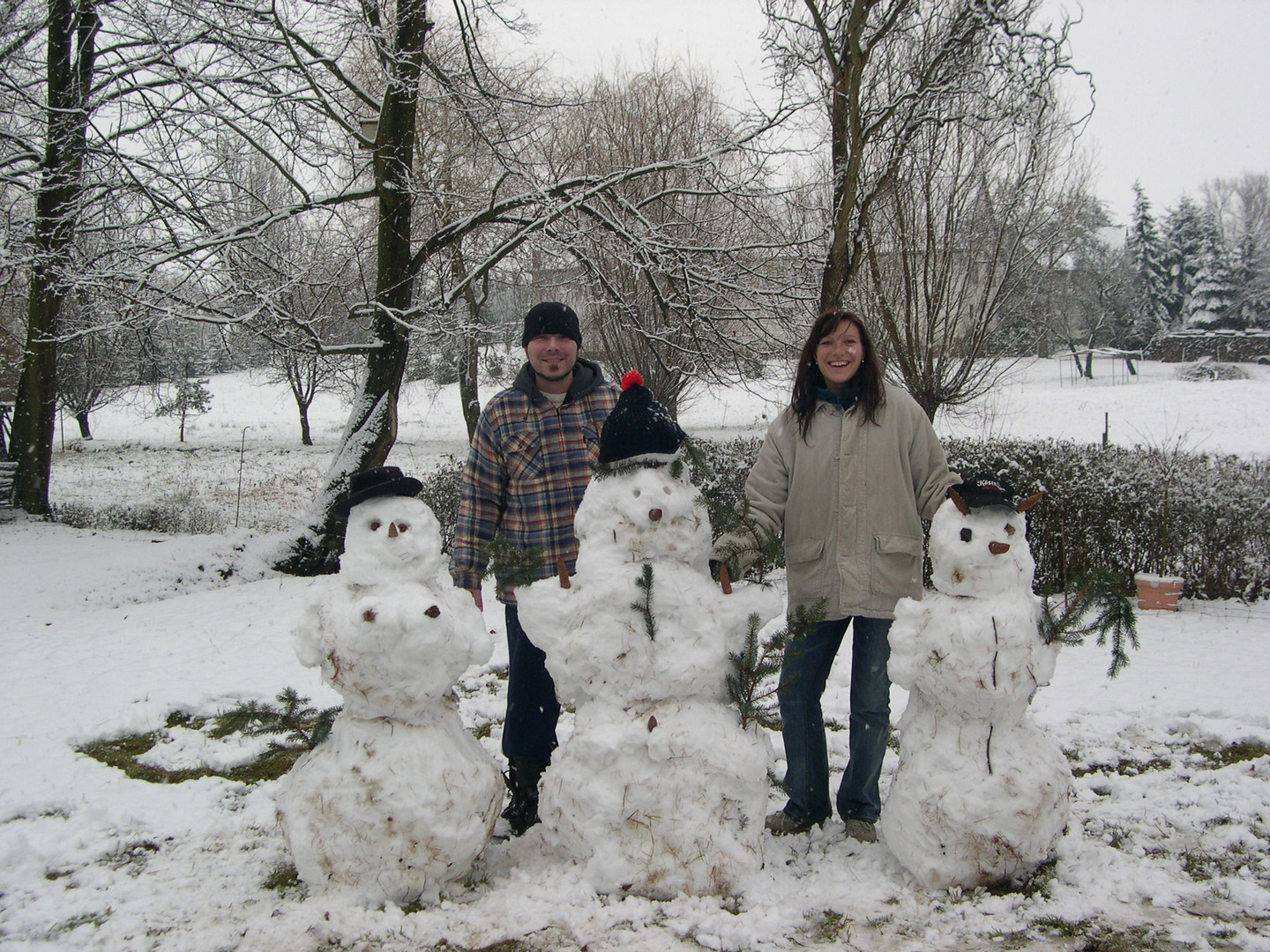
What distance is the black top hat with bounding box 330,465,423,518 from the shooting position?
98.4 inches

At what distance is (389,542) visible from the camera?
247 cm

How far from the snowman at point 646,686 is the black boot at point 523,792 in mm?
432

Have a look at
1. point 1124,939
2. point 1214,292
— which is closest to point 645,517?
point 1124,939

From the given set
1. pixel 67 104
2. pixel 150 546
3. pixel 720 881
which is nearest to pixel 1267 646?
pixel 720 881

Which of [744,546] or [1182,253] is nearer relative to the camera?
[744,546]

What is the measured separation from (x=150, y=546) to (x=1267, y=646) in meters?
9.35

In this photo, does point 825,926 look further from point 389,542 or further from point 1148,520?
point 1148,520

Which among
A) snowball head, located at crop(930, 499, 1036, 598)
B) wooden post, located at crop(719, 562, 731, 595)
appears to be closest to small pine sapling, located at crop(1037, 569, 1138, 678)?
snowball head, located at crop(930, 499, 1036, 598)

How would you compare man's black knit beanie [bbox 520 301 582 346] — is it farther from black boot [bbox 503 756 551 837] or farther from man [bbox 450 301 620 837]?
black boot [bbox 503 756 551 837]

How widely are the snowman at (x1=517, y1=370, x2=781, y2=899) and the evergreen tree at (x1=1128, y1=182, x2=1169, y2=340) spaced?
107 ft

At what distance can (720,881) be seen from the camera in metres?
2.45

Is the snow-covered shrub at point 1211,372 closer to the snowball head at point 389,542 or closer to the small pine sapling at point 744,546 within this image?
the small pine sapling at point 744,546

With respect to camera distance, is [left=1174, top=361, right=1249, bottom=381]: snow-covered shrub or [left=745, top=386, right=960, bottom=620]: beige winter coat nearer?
[left=745, top=386, right=960, bottom=620]: beige winter coat

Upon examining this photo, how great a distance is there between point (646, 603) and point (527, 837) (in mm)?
1040
